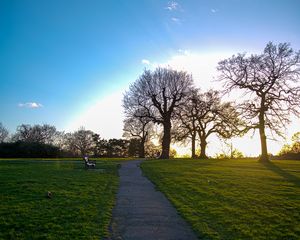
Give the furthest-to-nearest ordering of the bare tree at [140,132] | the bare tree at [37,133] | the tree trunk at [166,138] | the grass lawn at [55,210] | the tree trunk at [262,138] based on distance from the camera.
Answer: the bare tree at [37,133] → the bare tree at [140,132] → the tree trunk at [166,138] → the tree trunk at [262,138] → the grass lawn at [55,210]

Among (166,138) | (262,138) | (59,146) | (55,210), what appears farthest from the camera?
(59,146)

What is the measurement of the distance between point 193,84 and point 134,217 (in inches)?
1632

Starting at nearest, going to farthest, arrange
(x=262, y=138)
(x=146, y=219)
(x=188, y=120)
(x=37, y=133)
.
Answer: (x=146, y=219)
(x=262, y=138)
(x=188, y=120)
(x=37, y=133)

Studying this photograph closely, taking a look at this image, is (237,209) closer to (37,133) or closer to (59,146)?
(59,146)

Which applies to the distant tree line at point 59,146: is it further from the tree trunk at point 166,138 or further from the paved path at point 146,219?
the paved path at point 146,219

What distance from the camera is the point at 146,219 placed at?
9.42 m

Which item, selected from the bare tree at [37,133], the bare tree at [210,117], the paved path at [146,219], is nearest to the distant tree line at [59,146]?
the bare tree at [37,133]

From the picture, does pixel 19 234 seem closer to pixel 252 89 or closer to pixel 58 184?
pixel 58 184

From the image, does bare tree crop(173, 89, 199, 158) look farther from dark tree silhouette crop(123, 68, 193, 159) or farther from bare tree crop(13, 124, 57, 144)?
bare tree crop(13, 124, 57, 144)

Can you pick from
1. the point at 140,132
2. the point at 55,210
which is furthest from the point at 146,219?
the point at 140,132

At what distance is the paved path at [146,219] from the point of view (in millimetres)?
7902

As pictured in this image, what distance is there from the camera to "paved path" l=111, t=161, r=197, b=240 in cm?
790

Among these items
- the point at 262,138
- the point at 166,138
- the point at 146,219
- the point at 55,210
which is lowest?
the point at 146,219

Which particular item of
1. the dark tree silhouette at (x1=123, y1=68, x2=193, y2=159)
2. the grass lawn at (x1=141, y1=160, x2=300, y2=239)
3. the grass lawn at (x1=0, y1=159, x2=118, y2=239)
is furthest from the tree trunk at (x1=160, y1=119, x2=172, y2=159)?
the grass lawn at (x1=0, y1=159, x2=118, y2=239)
